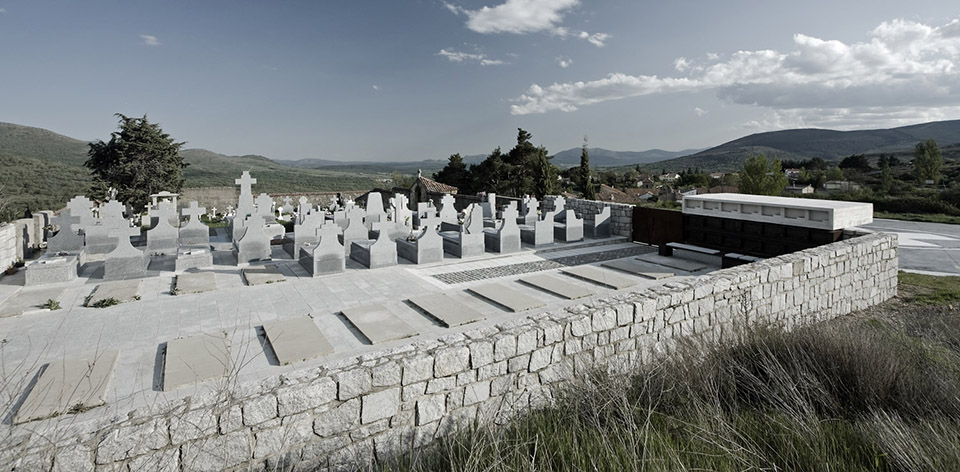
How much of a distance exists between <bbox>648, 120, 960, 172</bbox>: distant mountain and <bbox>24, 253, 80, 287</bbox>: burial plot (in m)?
115

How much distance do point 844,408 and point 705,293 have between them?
7.86 ft

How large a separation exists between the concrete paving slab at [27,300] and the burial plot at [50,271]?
48 cm

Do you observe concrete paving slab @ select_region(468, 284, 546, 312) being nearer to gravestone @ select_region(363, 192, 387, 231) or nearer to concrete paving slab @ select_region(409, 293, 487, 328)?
concrete paving slab @ select_region(409, 293, 487, 328)

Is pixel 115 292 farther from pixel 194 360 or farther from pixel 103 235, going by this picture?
pixel 103 235

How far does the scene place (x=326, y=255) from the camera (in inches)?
390

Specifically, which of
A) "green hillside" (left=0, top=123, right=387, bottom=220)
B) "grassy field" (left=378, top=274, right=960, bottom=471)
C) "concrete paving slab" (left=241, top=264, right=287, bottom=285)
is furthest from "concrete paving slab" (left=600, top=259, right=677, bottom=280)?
"green hillside" (left=0, top=123, right=387, bottom=220)

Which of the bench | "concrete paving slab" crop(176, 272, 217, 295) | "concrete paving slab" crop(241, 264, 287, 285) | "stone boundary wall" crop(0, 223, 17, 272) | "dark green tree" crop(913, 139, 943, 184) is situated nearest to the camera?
"concrete paving slab" crop(176, 272, 217, 295)

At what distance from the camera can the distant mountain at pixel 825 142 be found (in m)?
114

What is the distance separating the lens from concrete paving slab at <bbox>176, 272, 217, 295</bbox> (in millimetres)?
8461

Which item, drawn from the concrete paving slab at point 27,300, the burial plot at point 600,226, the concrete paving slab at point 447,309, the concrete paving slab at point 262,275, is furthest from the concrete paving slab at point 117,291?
the burial plot at point 600,226

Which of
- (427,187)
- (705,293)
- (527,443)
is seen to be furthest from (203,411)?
(427,187)

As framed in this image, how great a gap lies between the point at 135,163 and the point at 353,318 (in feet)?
82.7

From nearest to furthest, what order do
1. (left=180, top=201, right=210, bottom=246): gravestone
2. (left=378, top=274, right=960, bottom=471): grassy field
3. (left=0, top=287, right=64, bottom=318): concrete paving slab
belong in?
(left=378, top=274, right=960, bottom=471): grassy field < (left=0, top=287, right=64, bottom=318): concrete paving slab < (left=180, top=201, right=210, bottom=246): gravestone

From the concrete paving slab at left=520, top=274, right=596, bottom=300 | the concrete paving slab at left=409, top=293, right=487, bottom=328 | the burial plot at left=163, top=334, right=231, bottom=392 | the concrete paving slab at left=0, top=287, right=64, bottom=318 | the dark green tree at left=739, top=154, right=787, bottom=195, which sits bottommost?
the burial plot at left=163, top=334, right=231, bottom=392
